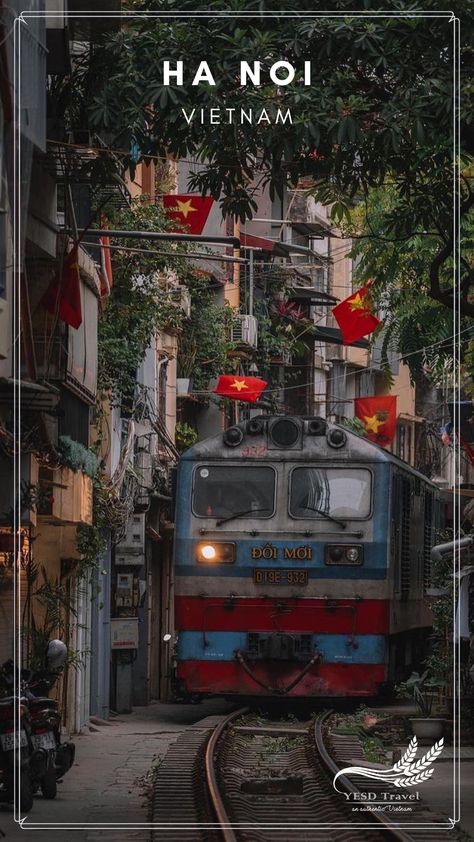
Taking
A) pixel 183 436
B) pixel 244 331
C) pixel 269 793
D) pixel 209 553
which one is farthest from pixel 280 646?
pixel 244 331

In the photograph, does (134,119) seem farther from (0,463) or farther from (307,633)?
(307,633)

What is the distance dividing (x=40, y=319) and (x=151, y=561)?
13.5 meters

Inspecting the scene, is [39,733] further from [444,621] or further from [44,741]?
[444,621]

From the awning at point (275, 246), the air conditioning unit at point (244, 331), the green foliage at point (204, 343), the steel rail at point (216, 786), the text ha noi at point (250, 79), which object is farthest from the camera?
the awning at point (275, 246)

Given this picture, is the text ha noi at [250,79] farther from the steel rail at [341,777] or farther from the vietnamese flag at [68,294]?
the vietnamese flag at [68,294]

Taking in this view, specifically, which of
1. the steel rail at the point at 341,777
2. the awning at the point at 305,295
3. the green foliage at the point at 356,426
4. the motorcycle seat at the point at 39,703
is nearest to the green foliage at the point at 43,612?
the motorcycle seat at the point at 39,703

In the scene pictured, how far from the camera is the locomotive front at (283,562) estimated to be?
68.1 feet

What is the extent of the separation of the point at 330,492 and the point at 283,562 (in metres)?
1.05

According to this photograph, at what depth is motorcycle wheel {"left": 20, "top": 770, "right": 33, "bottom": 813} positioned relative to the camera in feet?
43.3

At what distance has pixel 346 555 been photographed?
2100cm

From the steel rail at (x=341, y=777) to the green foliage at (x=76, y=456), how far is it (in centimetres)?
359

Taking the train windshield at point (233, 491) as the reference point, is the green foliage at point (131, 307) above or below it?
above

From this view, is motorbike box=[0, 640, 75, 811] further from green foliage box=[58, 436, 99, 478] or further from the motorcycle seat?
green foliage box=[58, 436, 99, 478]

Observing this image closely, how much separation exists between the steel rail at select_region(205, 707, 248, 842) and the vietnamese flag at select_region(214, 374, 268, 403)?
8802 mm
